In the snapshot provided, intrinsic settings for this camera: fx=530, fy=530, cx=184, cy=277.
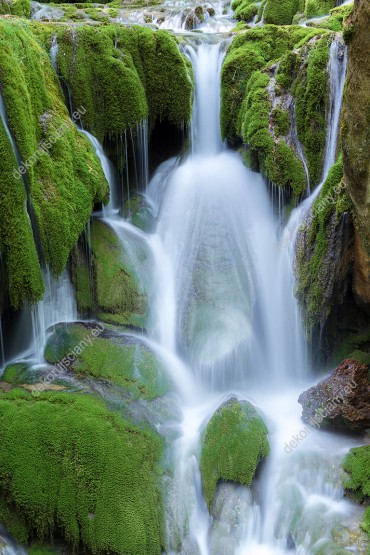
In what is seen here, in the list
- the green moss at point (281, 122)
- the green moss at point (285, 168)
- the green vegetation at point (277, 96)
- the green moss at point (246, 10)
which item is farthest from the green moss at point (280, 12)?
the green moss at point (285, 168)

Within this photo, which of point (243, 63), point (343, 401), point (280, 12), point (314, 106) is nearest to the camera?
point (343, 401)

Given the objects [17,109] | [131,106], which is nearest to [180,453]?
[17,109]

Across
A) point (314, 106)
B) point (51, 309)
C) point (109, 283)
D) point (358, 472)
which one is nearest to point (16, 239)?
point (51, 309)

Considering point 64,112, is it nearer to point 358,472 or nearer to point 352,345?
point 352,345

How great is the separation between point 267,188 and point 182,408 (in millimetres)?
4506

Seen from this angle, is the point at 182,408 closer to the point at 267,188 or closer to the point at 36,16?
the point at 267,188

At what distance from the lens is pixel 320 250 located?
8047 mm

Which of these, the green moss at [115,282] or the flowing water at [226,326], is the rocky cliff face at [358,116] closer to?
the flowing water at [226,326]

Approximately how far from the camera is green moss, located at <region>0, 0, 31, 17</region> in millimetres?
13086

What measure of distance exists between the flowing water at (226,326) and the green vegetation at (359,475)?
0.15m

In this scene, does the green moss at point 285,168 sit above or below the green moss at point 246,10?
below

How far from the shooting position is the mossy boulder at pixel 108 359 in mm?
7762

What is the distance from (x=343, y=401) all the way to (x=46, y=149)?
553cm

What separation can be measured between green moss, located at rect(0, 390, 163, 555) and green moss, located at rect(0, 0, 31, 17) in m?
10.6
